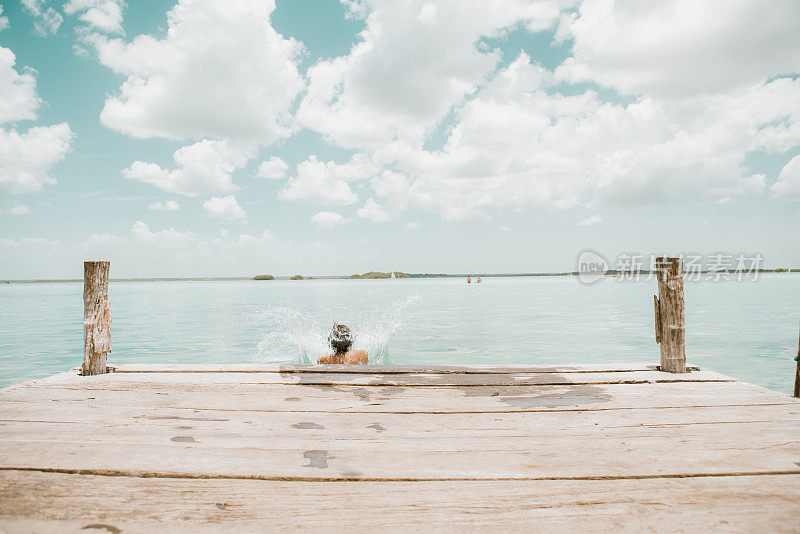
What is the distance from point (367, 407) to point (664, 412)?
7.61 feet

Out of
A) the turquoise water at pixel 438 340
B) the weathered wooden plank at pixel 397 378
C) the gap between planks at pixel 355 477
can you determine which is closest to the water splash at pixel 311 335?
the turquoise water at pixel 438 340

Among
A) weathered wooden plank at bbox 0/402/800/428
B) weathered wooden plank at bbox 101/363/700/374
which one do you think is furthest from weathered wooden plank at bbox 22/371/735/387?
weathered wooden plank at bbox 0/402/800/428

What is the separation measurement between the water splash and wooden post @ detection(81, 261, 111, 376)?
790 centimetres

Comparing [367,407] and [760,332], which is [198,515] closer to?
[367,407]

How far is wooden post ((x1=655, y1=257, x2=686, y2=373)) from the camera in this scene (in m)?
4.59

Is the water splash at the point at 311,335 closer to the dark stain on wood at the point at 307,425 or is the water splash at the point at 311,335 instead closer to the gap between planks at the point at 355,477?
the dark stain on wood at the point at 307,425

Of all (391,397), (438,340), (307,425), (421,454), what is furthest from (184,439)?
(438,340)

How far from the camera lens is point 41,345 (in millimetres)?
17000

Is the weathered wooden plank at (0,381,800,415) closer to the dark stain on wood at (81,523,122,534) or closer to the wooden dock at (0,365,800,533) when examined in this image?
the wooden dock at (0,365,800,533)

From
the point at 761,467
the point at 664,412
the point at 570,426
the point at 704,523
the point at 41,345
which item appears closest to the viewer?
the point at 704,523

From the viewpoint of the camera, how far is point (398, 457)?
96.4 inches

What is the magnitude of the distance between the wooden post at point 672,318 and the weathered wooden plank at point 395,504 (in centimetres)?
257

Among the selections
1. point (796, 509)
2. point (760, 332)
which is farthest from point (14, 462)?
point (760, 332)

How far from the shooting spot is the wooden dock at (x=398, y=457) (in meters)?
1.90
